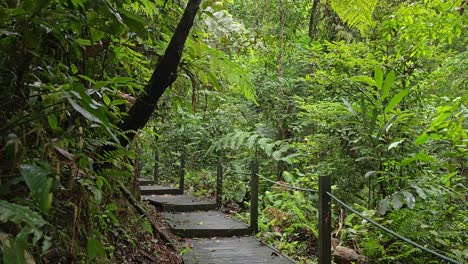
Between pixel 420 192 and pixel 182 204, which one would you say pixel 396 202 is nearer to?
pixel 420 192

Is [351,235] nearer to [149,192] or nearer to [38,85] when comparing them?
[38,85]

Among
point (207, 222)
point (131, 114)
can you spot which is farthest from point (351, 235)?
point (131, 114)

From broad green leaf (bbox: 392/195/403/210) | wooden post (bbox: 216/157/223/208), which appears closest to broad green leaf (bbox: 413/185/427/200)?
broad green leaf (bbox: 392/195/403/210)

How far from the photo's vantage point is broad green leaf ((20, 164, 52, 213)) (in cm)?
109

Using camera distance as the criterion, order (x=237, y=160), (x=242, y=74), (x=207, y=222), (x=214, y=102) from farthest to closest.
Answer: (x=214, y=102) → (x=237, y=160) → (x=207, y=222) → (x=242, y=74)

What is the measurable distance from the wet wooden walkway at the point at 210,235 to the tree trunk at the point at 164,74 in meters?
1.88

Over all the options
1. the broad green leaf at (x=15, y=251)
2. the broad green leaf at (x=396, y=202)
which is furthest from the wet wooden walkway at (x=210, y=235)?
the broad green leaf at (x=15, y=251)

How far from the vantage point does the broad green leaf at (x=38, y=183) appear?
3.58ft

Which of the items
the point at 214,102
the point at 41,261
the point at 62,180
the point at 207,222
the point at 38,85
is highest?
the point at 214,102

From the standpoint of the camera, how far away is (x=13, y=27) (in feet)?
4.47

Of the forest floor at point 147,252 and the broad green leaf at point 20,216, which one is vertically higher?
the broad green leaf at point 20,216

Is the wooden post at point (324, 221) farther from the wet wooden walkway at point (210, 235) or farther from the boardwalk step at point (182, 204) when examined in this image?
the boardwalk step at point (182, 204)

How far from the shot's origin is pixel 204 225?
18.1 feet

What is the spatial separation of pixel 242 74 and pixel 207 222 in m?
3.06
